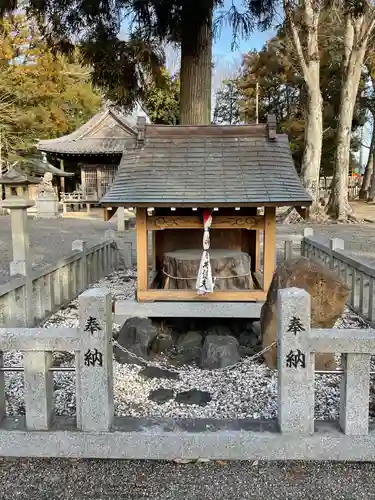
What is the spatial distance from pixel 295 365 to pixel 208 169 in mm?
3048

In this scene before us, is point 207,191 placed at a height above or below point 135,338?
above

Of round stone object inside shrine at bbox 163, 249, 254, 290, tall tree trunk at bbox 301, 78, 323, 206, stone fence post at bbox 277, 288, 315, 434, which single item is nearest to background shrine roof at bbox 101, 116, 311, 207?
round stone object inside shrine at bbox 163, 249, 254, 290

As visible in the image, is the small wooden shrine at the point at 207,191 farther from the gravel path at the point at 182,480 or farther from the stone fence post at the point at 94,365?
the gravel path at the point at 182,480

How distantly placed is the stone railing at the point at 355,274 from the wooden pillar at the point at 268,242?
102cm

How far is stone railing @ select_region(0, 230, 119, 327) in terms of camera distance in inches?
169

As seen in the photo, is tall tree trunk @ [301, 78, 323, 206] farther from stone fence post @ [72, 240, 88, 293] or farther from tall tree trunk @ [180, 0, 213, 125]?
stone fence post @ [72, 240, 88, 293]

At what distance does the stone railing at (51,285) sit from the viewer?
4.29m

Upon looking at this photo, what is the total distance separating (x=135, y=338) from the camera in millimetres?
4262

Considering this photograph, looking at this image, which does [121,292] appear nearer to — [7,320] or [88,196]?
[7,320]

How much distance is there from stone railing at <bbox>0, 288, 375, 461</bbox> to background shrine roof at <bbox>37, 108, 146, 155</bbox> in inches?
804

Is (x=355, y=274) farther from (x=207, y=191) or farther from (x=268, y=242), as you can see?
(x=207, y=191)

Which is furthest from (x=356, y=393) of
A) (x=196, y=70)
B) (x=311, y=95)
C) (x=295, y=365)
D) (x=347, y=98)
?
(x=347, y=98)

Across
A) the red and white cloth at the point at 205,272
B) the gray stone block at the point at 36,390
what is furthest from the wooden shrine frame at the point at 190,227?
the gray stone block at the point at 36,390

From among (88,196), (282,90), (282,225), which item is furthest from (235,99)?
(282,225)
